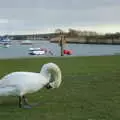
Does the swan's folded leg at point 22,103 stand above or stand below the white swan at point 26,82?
below

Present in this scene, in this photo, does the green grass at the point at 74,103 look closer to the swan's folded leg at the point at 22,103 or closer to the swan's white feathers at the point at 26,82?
the swan's folded leg at the point at 22,103

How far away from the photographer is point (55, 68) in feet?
40.1

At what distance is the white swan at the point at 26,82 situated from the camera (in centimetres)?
1174

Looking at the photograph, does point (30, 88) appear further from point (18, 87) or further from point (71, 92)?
point (71, 92)

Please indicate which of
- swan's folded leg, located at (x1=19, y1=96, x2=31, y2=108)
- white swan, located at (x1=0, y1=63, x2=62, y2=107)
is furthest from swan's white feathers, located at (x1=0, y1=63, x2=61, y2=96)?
swan's folded leg, located at (x1=19, y1=96, x2=31, y2=108)

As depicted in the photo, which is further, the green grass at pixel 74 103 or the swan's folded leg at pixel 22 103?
the swan's folded leg at pixel 22 103

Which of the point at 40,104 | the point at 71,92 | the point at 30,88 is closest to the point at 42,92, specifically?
the point at 71,92

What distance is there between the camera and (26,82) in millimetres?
11797

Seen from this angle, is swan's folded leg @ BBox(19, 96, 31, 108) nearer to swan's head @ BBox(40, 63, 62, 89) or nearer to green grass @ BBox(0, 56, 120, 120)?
green grass @ BBox(0, 56, 120, 120)

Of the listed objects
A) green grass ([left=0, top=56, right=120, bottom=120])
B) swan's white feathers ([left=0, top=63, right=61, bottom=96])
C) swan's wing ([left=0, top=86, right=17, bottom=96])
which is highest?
swan's white feathers ([left=0, top=63, right=61, bottom=96])

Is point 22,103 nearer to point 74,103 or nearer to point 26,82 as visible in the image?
point 26,82

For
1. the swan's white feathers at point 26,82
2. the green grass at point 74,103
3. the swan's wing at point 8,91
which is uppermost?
the swan's white feathers at point 26,82

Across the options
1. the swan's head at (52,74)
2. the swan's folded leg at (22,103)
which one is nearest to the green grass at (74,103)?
the swan's folded leg at (22,103)

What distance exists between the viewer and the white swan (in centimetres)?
1174
